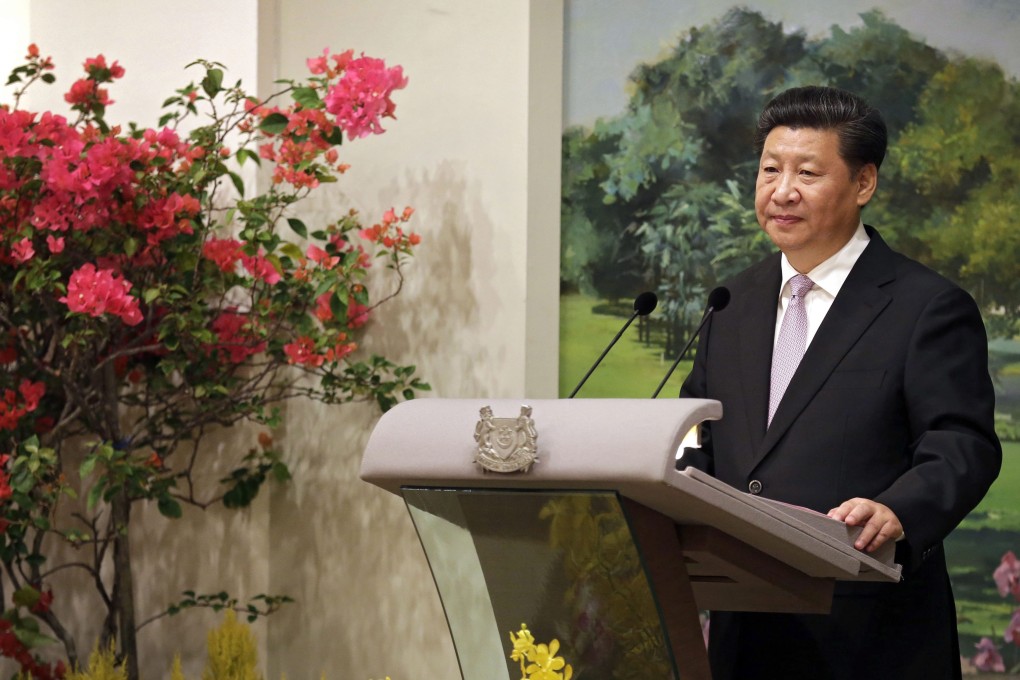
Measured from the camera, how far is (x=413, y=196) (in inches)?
144

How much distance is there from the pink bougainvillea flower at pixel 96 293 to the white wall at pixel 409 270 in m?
0.78

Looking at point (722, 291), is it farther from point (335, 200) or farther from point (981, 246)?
point (335, 200)

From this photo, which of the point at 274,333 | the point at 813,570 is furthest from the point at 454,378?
the point at 813,570

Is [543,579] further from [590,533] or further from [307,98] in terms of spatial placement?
[307,98]

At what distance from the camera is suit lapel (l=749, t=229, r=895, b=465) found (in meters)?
2.10

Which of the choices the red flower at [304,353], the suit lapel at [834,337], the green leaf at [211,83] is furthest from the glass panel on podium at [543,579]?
the green leaf at [211,83]

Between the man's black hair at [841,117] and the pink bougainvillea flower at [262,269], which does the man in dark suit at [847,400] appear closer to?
the man's black hair at [841,117]

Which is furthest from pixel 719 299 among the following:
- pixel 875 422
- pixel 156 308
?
pixel 156 308

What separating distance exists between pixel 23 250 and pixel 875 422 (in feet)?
6.39

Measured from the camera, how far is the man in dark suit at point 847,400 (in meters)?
1.98

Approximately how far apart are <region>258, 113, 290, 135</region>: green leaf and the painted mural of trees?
0.82 metres

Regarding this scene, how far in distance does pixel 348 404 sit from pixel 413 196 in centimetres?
62

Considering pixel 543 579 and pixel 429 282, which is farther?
pixel 429 282

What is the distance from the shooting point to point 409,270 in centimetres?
364
